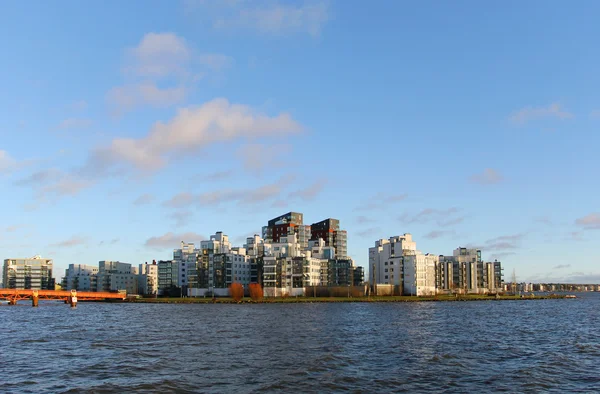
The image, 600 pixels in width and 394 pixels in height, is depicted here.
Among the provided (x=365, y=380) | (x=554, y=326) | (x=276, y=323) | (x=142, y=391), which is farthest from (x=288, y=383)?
(x=554, y=326)

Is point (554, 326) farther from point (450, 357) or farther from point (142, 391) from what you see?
point (142, 391)

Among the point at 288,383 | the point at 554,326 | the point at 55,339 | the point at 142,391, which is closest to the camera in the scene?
the point at 142,391

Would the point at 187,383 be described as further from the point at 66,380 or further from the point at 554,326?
the point at 554,326

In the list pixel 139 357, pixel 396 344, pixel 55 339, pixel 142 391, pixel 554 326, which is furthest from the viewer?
pixel 554 326

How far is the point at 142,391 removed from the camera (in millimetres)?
40781

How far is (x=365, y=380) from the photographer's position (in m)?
44.8

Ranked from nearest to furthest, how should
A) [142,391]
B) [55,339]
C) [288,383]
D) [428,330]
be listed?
[142,391] < [288,383] < [55,339] < [428,330]

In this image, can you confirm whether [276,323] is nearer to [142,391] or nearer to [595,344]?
[595,344]

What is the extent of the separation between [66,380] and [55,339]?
3337 cm

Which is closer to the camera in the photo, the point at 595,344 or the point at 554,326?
the point at 595,344

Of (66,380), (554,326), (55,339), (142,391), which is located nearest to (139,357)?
(66,380)

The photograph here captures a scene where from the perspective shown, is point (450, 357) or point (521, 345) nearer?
point (450, 357)

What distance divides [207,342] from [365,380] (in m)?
30.3

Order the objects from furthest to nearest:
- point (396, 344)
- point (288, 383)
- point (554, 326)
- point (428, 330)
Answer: point (554, 326)
point (428, 330)
point (396, 344)
point (288, 383)
